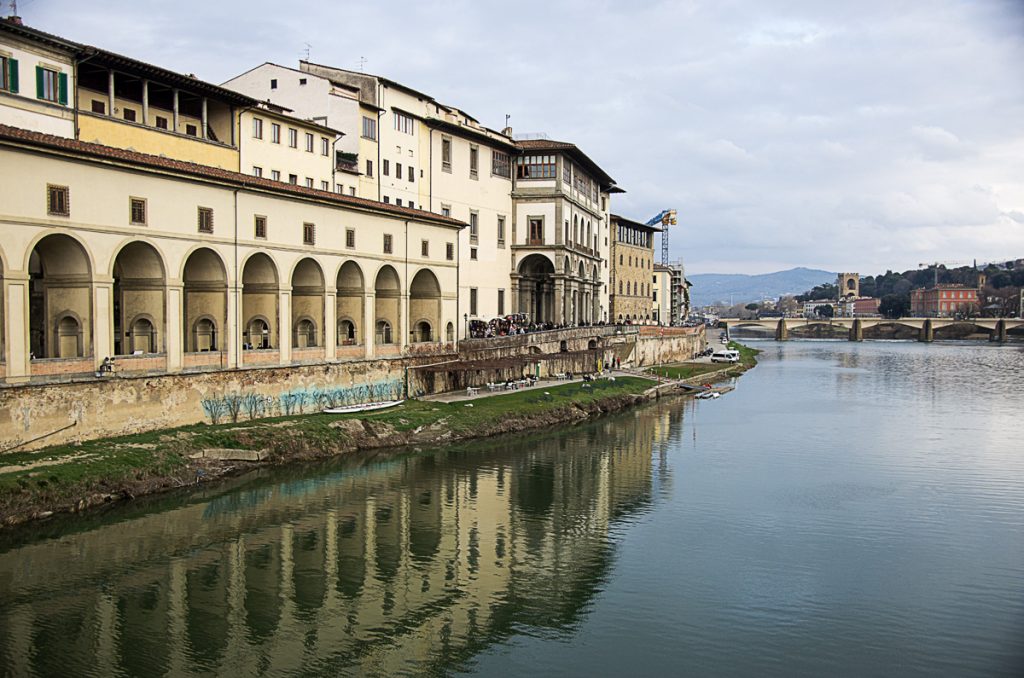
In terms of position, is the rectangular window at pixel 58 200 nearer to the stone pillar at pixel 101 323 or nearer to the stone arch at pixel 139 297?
the stone pillar at pixel 101 323

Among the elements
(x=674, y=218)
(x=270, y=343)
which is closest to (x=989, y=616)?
(x=270, y=343)

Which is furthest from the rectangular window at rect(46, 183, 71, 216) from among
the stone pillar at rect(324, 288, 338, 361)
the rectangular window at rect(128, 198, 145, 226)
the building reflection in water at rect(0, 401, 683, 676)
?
the stone pillar at rect(324, 288, 338, 361)

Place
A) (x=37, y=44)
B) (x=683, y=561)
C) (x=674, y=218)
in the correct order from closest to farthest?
(x=683, y=561) < (x=37, y=44) < (x=674, y=218)

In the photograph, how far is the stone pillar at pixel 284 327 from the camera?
31.3 metres

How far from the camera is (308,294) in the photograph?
34.3 metres

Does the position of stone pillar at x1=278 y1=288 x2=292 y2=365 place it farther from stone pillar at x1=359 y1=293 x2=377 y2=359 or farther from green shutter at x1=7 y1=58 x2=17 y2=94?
green shutter at x1=7 y1=58 x2=17 y2=94

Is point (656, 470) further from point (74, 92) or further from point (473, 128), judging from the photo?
point (473, 128)

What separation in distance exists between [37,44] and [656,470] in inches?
1031

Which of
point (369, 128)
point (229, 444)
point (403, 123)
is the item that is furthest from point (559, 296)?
point (229, 444)

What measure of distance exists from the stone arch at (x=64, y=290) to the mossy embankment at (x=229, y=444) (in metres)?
3.47

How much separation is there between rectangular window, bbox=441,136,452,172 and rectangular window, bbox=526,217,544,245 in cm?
886

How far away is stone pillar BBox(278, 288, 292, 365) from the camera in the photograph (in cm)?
3130

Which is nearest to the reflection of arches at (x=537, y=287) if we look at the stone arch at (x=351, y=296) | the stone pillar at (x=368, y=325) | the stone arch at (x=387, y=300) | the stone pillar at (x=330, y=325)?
the stone arch at (x=387, y=300)

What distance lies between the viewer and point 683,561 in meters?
19.7
